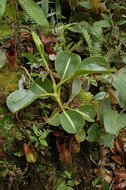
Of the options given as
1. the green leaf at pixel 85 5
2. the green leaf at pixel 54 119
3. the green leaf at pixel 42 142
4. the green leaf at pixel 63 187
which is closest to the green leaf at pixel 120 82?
the green leaf at pixel 54 119

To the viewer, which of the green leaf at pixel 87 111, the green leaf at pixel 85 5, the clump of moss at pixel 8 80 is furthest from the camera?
the green leaf at pixel 85 5

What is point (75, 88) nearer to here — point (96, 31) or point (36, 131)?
point (36, 131)

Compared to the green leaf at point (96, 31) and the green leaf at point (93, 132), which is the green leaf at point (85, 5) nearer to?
the green leaf at point (96, 31)

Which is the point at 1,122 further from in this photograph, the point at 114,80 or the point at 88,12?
the point at 88,12

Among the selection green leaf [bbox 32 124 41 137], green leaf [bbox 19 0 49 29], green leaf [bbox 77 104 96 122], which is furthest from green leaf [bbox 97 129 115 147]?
green leaf [bbox 19 0 49 29]

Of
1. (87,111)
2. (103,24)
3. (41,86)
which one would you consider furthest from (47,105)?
(103,24)

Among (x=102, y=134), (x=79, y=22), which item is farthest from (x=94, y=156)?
(x=79, y=22)
